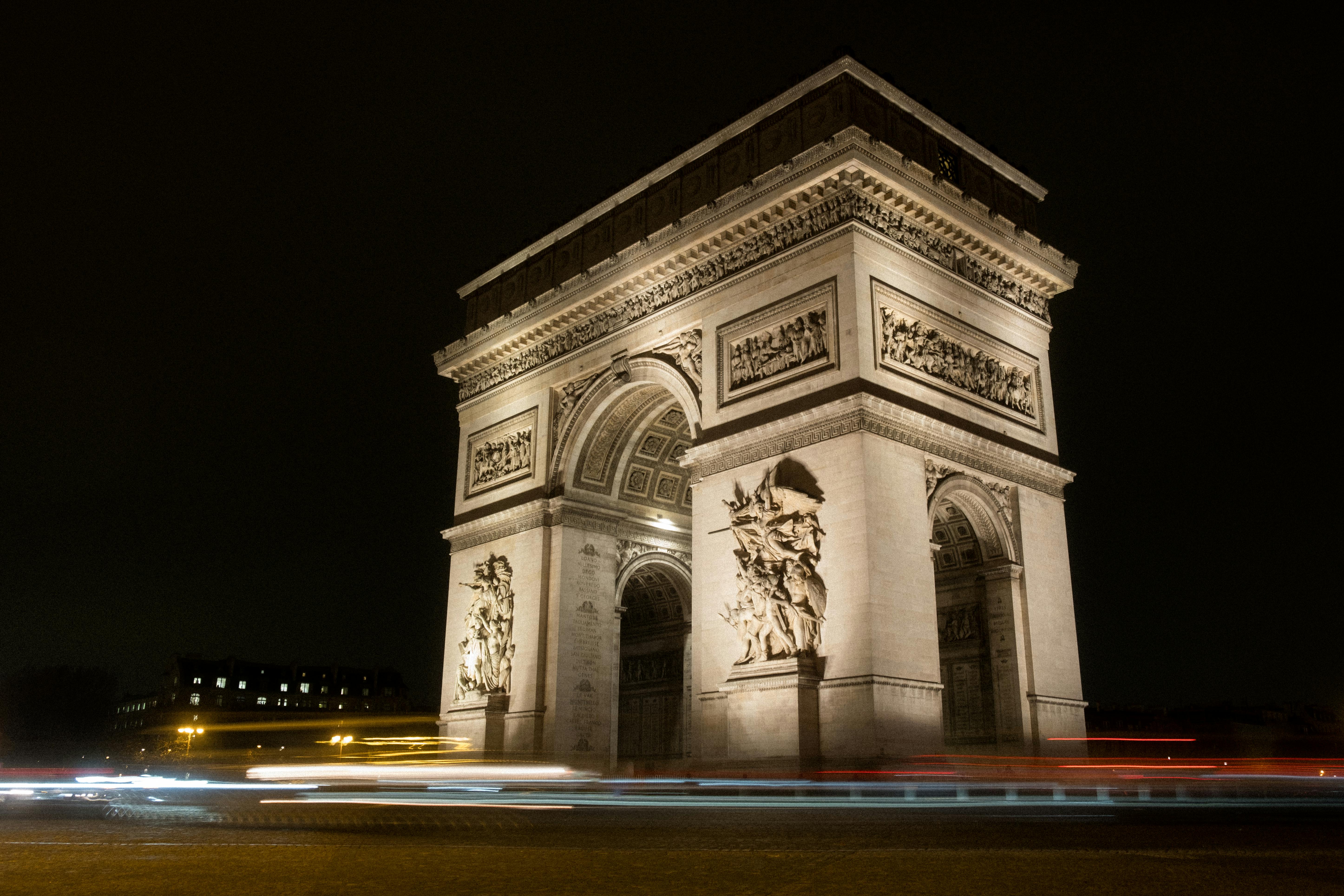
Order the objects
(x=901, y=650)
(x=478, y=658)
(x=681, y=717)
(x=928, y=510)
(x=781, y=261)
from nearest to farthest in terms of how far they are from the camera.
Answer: (x=901, y=650)
(x=928, y=510)
(x=781, y=261)
(x=478, y=658)
(x=681, y=717)

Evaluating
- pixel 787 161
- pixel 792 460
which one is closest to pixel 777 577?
pixel 792 460

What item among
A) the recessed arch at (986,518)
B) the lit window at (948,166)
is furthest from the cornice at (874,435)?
the lit window at (948,166)

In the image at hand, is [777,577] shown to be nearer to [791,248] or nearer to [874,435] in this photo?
[874,435]

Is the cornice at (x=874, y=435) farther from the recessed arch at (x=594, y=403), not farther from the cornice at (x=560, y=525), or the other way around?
the cornice at (x=560, y=525)

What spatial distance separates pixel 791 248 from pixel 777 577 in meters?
6.31

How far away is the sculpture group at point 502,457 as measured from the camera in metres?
26.3

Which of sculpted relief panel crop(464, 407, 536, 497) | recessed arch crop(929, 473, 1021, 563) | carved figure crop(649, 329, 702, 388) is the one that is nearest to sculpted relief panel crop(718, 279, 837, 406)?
carved figure crop(649, 329, 702, 388)

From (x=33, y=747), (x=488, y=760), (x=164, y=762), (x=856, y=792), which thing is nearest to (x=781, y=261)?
(x=856, y=792)

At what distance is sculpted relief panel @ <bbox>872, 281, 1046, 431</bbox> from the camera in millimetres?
19719

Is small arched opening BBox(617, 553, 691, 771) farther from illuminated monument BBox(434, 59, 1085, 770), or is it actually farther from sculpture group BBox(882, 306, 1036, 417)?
sculpture group BBox(882, 306, 1036, 417)

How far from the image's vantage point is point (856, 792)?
590 inches

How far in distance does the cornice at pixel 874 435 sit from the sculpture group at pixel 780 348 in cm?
119

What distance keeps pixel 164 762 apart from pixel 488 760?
59.1ft

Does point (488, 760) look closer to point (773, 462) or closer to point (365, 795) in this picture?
point (365, 795)
